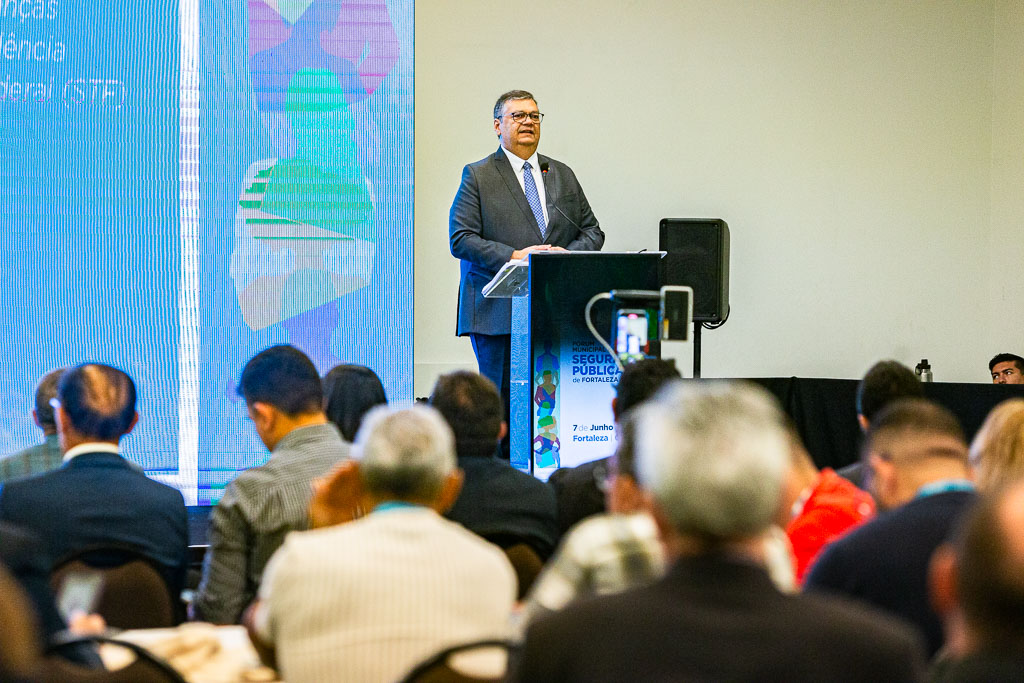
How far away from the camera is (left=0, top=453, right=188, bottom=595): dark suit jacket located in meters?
2.76

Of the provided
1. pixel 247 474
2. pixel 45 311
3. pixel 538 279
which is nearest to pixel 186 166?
pixel 45 311

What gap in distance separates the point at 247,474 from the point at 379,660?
104cm

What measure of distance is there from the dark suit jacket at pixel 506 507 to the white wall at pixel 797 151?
4749 millimetres

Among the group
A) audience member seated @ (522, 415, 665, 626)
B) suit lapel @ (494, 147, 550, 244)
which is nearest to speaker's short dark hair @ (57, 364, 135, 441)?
audience member seated @ (522, 415, 665, 626)

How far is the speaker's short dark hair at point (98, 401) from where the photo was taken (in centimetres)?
305

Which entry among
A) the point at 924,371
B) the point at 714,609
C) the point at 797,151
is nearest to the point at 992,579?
the point at 714,609

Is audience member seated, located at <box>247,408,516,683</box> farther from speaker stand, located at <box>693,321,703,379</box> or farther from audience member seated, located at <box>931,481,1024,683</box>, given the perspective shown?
speaker stand, located at <box>693,321,703,379</box>

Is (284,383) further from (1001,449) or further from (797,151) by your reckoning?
(797,151)

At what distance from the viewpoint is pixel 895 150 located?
820 cm

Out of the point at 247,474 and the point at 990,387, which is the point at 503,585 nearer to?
the point at 247,474

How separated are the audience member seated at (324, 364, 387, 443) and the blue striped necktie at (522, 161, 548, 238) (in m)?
1.98

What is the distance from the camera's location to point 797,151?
8.11m

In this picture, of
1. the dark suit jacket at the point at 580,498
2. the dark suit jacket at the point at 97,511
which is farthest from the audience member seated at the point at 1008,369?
the dark suit jacket at the point at 97,511

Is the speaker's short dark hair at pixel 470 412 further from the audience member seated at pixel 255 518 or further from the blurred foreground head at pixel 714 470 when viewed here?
the blurred foreground head at pixel 714 470
